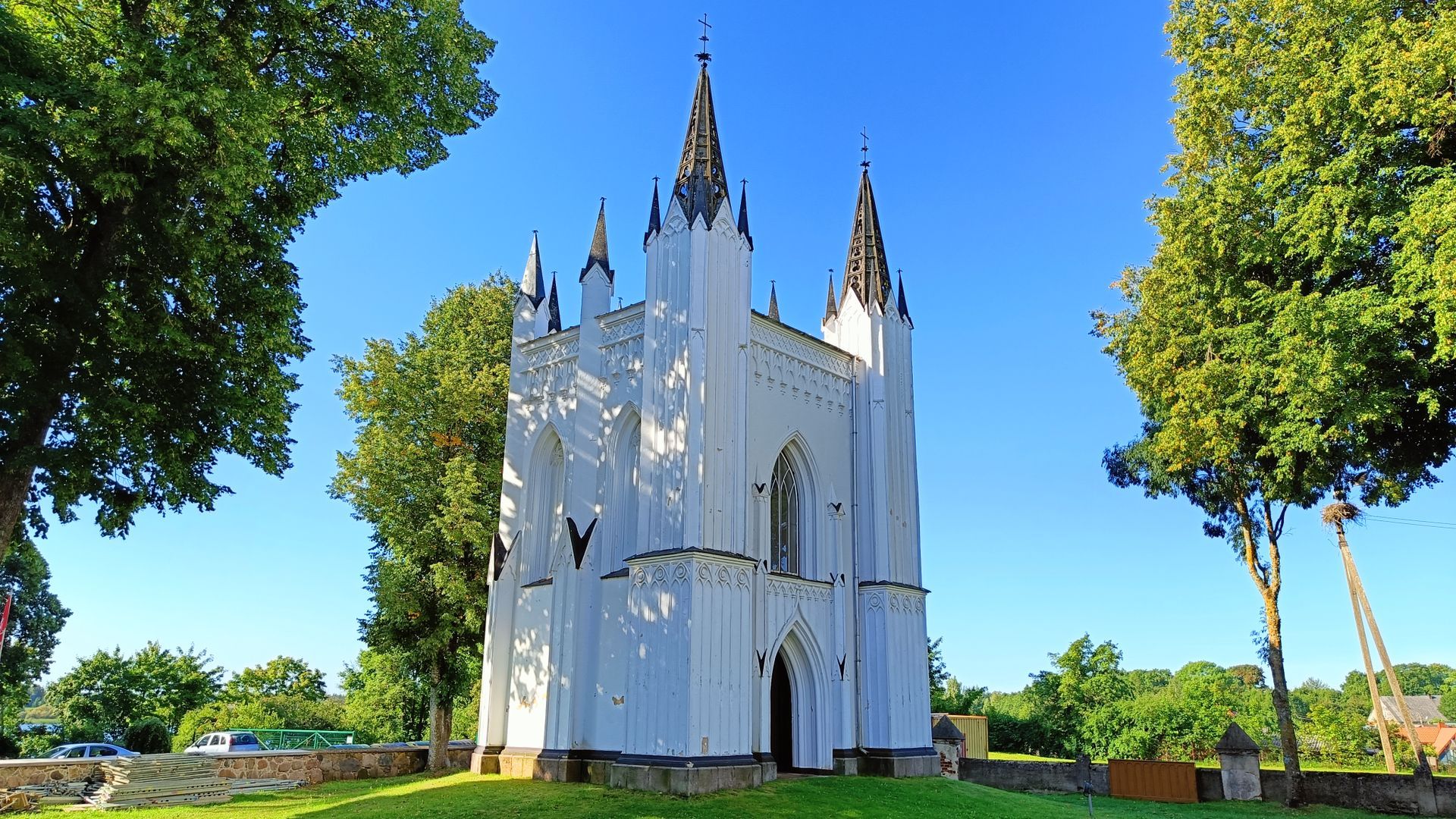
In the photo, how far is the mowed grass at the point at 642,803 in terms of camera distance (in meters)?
14.5

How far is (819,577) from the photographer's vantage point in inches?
813

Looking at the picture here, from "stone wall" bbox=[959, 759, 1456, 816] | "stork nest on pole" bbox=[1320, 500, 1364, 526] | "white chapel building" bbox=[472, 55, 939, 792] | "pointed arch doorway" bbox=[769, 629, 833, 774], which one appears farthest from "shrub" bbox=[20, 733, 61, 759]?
"stork nest on pole" bbox=[1320, 500, 1364, 526]

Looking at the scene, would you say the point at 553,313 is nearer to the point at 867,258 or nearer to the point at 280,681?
the point at 867,258

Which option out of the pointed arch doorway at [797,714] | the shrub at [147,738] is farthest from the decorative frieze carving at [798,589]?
the shrub at [147,738]

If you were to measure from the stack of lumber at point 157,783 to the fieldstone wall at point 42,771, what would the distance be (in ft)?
1.03

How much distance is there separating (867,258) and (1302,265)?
32.1ft

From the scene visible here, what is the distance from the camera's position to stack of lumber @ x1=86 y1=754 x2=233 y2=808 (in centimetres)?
1648

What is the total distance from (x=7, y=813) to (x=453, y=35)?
48.4 feet

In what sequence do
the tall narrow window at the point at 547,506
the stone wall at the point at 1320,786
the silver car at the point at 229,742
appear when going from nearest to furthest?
the stone wall at the point at 1320,786 → the tall narrow window at the point at 547,506 → the silver car at the point at 229,742

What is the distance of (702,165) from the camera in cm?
1998

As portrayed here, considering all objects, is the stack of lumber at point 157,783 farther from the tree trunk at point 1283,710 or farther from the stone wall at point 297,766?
the tree trunk at point 1283,710

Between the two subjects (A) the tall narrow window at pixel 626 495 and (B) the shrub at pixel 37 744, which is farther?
(B) the shrub at pixel 37 744

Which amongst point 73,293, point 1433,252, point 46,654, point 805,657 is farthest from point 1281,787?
point 46,654

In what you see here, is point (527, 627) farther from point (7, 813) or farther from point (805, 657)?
point (7, 813)
